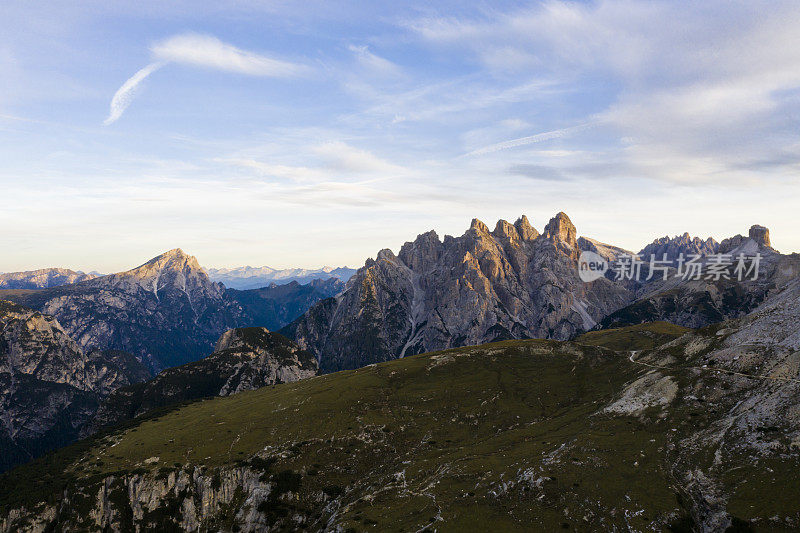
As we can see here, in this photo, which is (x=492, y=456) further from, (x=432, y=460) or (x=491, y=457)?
(x=432, y=460)

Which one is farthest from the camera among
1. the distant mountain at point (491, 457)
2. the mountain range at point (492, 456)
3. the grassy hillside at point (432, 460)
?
the grassy hillside at point (432, 460)

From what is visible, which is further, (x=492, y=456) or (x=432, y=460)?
(x=432, y=460)

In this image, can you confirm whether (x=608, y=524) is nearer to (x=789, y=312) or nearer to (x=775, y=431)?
(x=775, y=431)

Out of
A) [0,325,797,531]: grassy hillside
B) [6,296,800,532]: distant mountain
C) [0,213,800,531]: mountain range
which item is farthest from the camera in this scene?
[0,325,797,531]: grassy hillside

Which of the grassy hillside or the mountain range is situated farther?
the grassy hillside

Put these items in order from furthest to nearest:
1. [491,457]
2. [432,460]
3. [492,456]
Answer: [432,460], [492,456], [491,457]

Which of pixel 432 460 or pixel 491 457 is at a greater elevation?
pixel 491 457

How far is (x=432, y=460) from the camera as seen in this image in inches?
4916

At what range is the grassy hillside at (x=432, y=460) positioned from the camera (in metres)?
85.6

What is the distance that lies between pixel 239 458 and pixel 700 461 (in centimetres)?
14112

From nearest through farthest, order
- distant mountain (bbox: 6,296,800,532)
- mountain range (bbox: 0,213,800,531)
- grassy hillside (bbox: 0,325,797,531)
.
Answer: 1. distant mountain (bbox: 6,296,800,532)
2. mountain range (bbox: 0,213,800,531)
3. grassy hillside (bbox: 0,325,797,531)

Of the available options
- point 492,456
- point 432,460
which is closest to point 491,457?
point 492,456

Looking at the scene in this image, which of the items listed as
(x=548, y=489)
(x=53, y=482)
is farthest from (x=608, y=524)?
(x=53, y=482)

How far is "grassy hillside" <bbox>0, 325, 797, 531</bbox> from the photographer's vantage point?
85625mm
